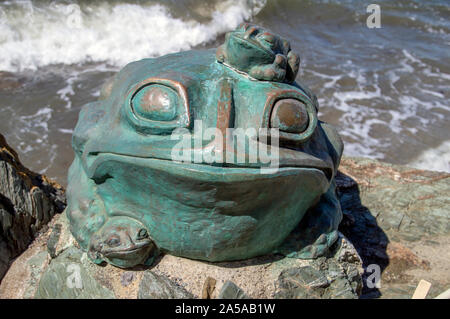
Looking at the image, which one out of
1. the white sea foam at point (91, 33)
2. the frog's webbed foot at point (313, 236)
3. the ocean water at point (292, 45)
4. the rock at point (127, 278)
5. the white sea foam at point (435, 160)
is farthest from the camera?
the white sea foam at point (91, 33)

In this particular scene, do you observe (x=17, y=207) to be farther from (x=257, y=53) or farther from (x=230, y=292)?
(x=257, y=53)

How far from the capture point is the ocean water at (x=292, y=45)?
198 inches

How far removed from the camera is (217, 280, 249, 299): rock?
69.6 inches

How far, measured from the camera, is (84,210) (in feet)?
6.31

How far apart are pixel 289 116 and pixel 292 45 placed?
6.38 m

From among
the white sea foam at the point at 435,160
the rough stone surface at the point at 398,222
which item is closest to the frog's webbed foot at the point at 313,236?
the rough stone surface at the point at 398,222

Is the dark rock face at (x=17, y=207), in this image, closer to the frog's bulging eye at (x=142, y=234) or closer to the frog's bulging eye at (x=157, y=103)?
the frog's bulging eye at (x=142, y=234)

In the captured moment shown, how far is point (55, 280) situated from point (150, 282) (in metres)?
0.52

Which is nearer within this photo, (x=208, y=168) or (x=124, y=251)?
(x=208, y=168)

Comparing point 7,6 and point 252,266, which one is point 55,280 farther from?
point 7,6

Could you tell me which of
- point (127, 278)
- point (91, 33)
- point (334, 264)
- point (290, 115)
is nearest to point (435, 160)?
point (334, 264)

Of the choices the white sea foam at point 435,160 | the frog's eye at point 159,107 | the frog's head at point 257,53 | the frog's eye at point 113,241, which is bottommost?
the white sea foam at point 435,160
